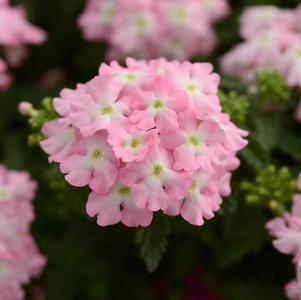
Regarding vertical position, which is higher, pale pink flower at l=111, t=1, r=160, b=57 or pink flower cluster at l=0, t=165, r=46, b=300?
pale pink flower at l=111, t=1, r=160, b=57

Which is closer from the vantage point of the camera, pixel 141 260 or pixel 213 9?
pixel 141 260

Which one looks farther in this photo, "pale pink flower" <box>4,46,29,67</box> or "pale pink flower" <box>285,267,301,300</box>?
"pale pink flower" <box>4,46,29,67</box>

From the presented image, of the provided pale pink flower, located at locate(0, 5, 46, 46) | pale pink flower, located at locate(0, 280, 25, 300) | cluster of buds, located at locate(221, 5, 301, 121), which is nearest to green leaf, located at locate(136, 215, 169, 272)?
pale pink flower, located at locate(0, 280, 25, 300)

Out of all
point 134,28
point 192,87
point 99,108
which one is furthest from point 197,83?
point 134,28

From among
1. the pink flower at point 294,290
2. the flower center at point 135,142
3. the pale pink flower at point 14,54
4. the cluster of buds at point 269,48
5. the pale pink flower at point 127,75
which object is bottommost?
the pale pink flower at point 14,54

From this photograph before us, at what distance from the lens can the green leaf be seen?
5.07 ft

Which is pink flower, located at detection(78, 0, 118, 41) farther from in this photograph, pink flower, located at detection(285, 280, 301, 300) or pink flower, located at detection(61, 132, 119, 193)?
pink flower, located at detection(285, 280, 301, 300)

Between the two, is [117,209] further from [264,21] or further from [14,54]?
[14,54]

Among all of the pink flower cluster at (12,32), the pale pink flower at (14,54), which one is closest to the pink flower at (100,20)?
the pink flower cluster at (12,32)

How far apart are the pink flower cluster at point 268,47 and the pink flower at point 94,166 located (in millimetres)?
744

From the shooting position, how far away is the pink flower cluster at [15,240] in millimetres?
1718

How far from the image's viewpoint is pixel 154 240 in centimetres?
155

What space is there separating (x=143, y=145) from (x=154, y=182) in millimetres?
86

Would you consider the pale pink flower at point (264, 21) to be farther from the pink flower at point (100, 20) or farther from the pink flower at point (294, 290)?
the pink flower at point (294, 290)
